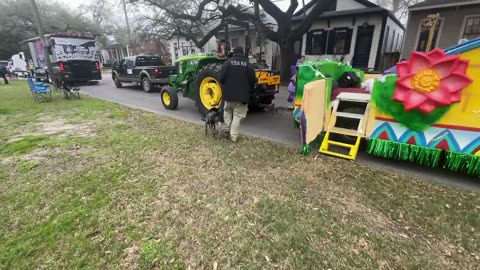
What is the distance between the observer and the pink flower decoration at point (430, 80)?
3031 mm

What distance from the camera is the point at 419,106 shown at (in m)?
3.27

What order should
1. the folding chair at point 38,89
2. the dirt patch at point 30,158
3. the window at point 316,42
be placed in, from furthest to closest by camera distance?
the window at point 316,42 < the folding chair at point 38,89 < the dirt patch at point 30,158

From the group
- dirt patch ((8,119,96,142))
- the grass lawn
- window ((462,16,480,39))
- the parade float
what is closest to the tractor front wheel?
dirt patch ((8,119,96,142))

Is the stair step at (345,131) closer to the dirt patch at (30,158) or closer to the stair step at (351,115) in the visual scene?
the stair step at (351,115)

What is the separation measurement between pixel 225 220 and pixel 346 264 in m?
1.17

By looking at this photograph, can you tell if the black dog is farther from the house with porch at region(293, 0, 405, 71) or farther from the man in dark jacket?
the house with porch at region(293, 0, 405, 71)

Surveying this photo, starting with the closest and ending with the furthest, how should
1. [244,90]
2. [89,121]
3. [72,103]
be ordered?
[244,90] → [89,121] → [72,103]

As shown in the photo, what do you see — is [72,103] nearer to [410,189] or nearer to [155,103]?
[155,103]

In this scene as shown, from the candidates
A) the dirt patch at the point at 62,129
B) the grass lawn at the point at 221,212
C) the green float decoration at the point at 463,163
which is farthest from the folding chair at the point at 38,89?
the green float decoration at the point at 463,163

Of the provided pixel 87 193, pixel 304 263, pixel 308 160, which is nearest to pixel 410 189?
pixel 308 160

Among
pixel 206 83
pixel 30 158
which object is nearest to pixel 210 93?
pixel 206 83

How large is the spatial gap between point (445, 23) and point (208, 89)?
12.8m

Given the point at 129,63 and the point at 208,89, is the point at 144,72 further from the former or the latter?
the point at 208,89

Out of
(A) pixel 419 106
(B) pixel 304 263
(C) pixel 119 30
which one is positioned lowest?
(B) pixel 304 263
